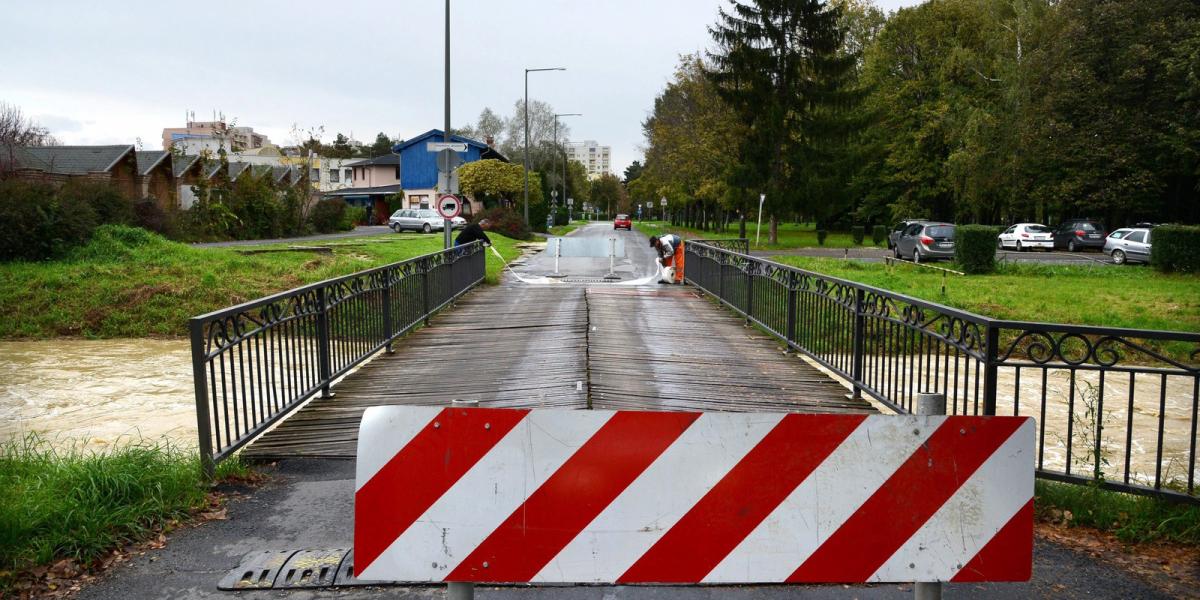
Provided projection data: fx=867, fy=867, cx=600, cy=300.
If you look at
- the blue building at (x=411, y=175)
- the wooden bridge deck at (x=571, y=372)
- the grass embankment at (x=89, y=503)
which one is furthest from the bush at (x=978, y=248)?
the blue building at (x=411, y=175)

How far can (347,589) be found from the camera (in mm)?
4020

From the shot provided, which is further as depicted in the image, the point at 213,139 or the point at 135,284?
the point at 213,139

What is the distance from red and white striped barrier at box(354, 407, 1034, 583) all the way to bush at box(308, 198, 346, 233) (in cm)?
4705

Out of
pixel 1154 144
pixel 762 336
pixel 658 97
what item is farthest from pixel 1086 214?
pixel 762 336

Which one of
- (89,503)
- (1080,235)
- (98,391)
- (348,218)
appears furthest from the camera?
(348,218)

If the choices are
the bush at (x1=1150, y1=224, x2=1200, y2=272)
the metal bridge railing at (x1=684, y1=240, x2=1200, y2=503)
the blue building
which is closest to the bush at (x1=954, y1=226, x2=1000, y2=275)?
the bush at (x1=1150, y1=224, x2=1200, y2=272)

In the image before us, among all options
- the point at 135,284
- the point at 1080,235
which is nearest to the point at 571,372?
the point at 135,284

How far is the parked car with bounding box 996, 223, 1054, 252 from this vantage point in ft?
133

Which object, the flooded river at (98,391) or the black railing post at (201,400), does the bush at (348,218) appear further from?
the black railing post at (201,400)

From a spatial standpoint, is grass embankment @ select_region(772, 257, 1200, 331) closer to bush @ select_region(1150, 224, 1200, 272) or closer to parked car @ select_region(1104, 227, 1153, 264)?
bush @ select_region(1150, 224, 1200, 272)

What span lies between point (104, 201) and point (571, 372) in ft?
81.5

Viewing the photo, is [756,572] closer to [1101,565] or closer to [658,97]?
[1101,565]

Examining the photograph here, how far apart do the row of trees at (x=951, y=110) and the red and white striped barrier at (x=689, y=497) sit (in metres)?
40.6

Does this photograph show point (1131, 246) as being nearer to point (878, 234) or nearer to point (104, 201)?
point (878, 234)
